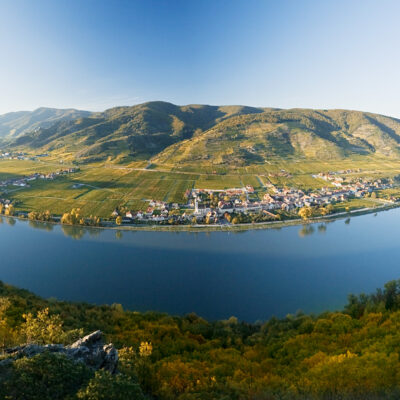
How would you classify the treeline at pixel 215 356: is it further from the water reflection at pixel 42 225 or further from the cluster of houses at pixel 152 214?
the water reflection at pixel 42 225

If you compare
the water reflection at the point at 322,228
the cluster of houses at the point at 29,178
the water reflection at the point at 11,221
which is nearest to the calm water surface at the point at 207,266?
the water reflection at the point at 322,228

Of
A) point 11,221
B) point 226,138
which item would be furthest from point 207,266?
point 226,138

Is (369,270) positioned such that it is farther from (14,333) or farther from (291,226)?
(14,333)

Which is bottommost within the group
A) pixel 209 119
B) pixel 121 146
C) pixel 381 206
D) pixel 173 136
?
pixel 381 206

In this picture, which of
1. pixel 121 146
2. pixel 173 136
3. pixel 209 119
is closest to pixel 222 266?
pixel 121 146

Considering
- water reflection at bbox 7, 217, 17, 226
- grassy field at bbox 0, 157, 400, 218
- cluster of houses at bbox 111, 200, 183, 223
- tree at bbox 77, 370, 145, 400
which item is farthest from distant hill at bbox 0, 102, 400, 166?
tree at bbox 77, 370, 145, 400

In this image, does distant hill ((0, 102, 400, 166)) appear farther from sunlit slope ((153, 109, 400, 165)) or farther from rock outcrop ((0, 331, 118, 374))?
rock outcrop ((0, 331, 118, 374))
